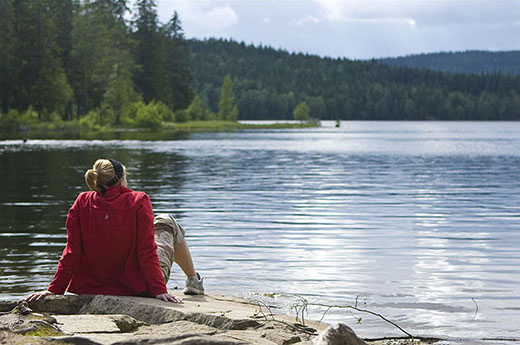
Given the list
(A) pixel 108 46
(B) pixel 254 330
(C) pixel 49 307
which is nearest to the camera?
(B) pixel 254 330

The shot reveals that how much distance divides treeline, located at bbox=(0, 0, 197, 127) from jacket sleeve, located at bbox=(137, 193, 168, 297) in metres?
83.3

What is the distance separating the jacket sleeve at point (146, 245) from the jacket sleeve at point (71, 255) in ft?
1.83

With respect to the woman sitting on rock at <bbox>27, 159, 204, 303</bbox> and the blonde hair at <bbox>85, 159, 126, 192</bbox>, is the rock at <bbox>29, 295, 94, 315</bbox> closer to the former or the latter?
the woman sitting on rock at <bbox>27, 159, 204, 303</bbox>

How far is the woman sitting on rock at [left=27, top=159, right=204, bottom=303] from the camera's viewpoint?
6785 millimetres

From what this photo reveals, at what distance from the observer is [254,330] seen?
6.46 m

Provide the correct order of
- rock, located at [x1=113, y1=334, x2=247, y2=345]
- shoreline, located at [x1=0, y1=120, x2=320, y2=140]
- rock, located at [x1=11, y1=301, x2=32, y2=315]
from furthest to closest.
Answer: shoreline, located at [x1=0, y1=120, x2=320, y2=140], rock, located at [x1=11, y1=301, x2=32, y2=315], rock, located at [x1=113, y1=334, x2=247, y2=345]

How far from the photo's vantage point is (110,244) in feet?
22.5

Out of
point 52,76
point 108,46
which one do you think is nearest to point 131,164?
point 52,76

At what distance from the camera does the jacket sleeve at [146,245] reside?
679 cm

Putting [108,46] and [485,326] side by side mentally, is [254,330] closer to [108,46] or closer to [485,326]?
[485,326]

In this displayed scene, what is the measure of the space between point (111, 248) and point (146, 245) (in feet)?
1.09

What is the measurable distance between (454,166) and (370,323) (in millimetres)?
31172

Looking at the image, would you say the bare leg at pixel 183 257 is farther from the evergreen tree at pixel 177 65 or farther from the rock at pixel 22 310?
the evergreen tree at pixel 177 65

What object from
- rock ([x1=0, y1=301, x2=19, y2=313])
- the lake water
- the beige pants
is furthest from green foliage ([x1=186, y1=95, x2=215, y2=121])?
rock ([x1=0, y1=301, x2=19, y2=313])
